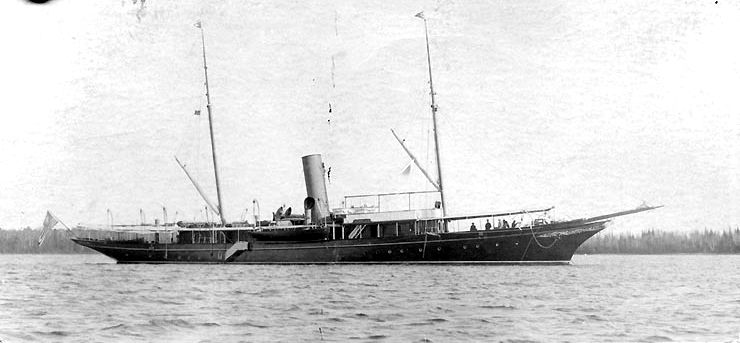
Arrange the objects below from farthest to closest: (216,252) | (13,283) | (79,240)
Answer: (79,240) → (216,252) → (13,283)

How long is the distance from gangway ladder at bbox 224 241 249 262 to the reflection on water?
46.1 ft

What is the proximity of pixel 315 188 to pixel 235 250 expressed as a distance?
224 inches

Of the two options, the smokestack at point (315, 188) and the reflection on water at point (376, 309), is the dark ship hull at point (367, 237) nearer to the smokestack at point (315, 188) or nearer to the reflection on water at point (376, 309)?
the smokestack at point (315, 188)

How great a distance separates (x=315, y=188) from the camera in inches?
1804

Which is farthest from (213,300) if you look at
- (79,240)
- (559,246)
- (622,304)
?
(79,240)

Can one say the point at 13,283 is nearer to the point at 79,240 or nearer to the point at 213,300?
the point at 213,300

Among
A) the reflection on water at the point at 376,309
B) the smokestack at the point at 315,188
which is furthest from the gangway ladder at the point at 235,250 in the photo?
the reflection on water at the point at 376,309

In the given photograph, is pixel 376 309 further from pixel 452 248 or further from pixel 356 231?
pixel 356 231

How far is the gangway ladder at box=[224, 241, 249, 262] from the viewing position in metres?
47.1

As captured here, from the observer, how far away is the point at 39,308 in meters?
21.8

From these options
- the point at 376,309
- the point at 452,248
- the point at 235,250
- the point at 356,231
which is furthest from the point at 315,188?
the point at 376,309

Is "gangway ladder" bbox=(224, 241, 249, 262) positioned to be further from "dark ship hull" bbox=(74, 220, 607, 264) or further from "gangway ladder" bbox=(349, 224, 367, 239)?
"gangway ladder" bbox=(349, 224, 367, 239)

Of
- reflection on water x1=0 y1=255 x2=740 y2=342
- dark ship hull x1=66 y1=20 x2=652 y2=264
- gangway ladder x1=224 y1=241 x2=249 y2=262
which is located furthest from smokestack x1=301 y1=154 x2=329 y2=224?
reflection on water x1=0 y1=255 x2=740 y2=342

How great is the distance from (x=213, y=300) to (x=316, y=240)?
2064cm
